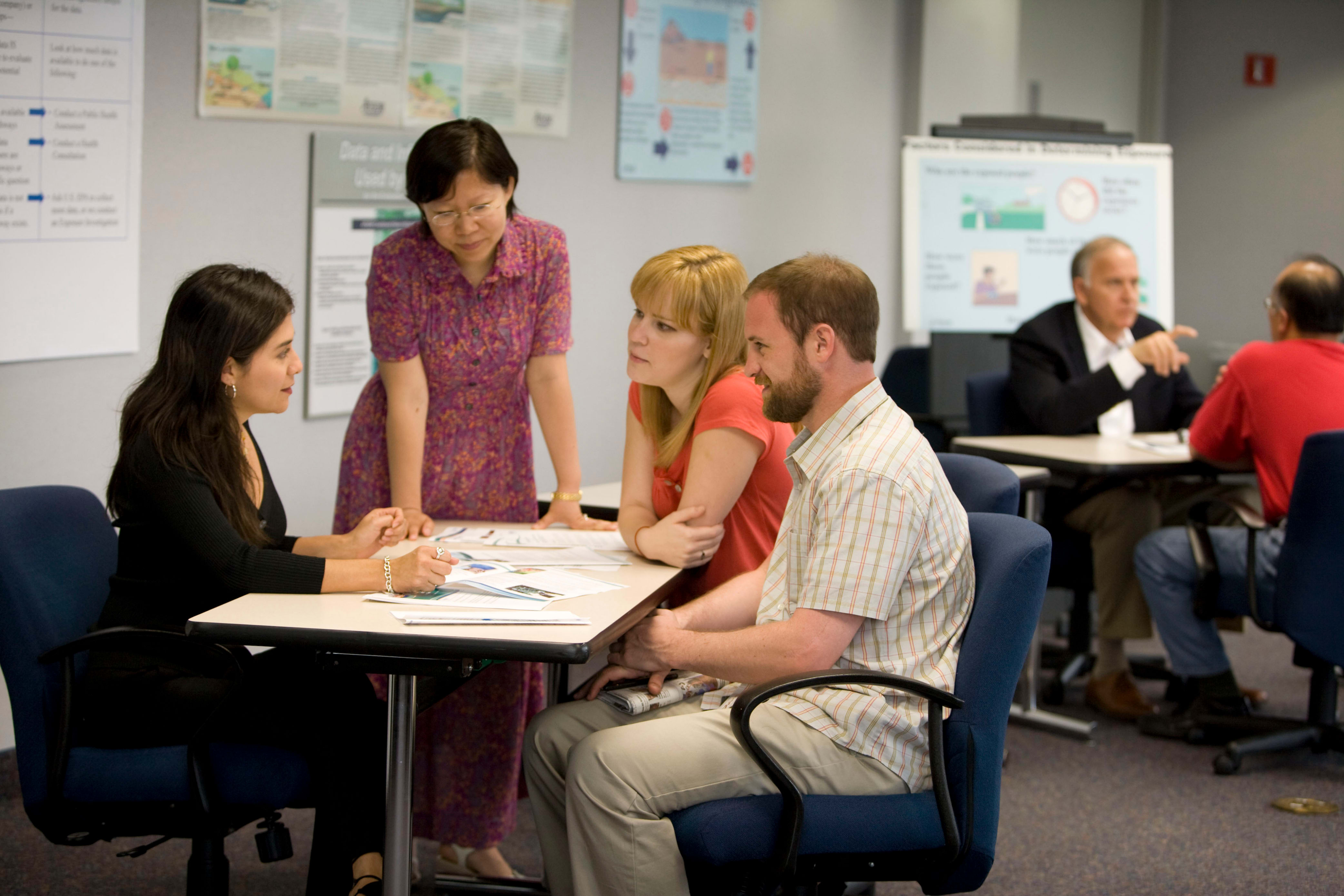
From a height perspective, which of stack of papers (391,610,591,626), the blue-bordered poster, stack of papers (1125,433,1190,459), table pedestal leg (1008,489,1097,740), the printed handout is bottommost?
table pedestal leg (1008,489,1097,740)

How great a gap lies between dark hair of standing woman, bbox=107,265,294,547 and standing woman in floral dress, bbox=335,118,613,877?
40 centimetres

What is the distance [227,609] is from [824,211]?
4.36 m

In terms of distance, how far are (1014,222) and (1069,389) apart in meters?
1.45

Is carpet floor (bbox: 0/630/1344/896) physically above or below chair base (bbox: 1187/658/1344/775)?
below

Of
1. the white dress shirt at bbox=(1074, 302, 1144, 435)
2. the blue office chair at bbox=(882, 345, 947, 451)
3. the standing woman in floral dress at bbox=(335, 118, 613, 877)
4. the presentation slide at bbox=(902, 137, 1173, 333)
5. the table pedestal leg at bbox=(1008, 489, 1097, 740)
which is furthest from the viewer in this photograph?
the presentation slide at bbox=(902, 137, 1173, 333)

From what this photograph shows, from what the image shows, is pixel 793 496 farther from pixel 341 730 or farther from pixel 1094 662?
pixel 1094 662

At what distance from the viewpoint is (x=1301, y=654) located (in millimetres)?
3523

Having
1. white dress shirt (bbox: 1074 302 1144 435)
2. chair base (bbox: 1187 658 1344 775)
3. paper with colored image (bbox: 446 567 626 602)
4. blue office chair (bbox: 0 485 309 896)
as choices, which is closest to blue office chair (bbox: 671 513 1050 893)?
paper with colored image (bbox: 446 567 626 602)

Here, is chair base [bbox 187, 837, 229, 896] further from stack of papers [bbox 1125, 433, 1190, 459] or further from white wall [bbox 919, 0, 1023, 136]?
white wall [bbox 919, 0, 1023, 136]

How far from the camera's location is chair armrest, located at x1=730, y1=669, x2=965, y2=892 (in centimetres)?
178

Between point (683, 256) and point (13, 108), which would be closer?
point (683, 256)

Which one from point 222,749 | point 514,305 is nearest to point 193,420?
point 222,749

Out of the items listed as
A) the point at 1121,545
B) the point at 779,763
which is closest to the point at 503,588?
the point at 779,763

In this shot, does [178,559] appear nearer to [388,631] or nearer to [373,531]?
[373,531]
